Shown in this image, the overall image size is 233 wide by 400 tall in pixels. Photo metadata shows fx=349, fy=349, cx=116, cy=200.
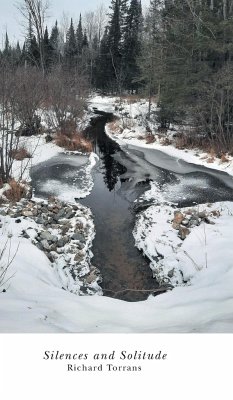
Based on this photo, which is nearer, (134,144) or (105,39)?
(134,144)

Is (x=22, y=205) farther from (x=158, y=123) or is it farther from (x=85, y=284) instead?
(x=158, y=123)

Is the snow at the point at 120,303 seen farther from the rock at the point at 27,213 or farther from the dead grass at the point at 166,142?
the dead grass at the point at 166,142

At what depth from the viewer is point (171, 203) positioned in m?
9.04

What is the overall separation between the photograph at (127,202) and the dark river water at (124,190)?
3cm

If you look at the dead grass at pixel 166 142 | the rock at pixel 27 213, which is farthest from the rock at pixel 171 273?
the dead grass at pixel 166 142

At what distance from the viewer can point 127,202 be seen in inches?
376

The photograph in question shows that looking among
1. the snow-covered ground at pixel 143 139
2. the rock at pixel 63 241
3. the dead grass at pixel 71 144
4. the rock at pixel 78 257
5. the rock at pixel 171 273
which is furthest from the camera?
the dead grass at pixel 71 144

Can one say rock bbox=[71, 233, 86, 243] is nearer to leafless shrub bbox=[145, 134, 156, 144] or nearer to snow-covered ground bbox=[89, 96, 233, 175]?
snow-covered ground bbox=[89, 96, 233, 175]

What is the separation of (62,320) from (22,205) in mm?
5045

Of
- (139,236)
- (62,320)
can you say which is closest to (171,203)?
(139,236)

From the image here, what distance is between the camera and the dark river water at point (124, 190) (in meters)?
6.18

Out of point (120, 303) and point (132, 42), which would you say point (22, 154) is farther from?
point (132, 42)

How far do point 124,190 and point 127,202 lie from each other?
44.5 inches
